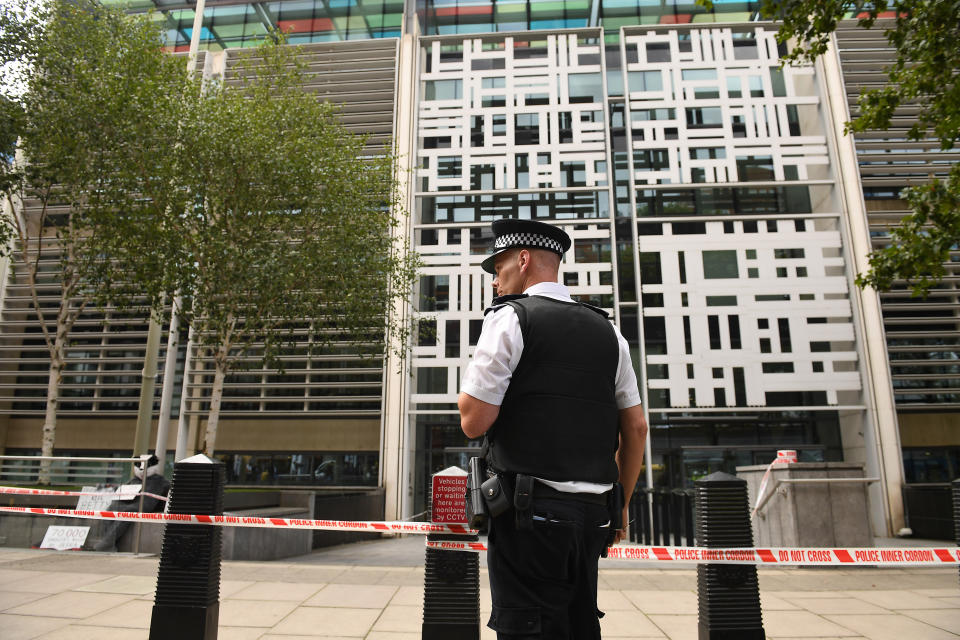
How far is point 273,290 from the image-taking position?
11133 millimetres

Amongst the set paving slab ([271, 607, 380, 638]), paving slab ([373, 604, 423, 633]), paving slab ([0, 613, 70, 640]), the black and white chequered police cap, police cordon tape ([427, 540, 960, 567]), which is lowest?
paving slab ([373, 604, 423, 633])

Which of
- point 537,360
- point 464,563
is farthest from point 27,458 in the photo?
point 537,360

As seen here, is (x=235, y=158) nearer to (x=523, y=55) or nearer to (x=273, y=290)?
(x=273, y=290)

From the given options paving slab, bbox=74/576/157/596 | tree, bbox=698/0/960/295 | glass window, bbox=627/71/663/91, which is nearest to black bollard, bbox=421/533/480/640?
paving slab, bbox=74/576/157/596

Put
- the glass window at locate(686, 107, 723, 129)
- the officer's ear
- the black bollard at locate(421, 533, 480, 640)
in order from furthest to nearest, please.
Answer: the glass window at locate(686, 107, 723, 129) < the black bollard at locate(421, 533, 480, 640) < the officer's ear

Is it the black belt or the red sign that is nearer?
the black belt

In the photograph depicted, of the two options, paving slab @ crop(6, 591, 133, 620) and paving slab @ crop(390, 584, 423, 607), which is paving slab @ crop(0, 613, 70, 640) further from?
paving slab @ crop(390, 584, 423, 607)

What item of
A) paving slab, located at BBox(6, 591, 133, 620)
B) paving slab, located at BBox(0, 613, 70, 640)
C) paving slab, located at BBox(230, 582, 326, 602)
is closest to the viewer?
paving slab, located at BBox(0, 613, 70, 640)

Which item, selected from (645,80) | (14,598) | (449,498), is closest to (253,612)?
(14,598)

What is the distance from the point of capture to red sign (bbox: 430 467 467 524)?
3.39 m

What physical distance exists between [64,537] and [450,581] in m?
8.19

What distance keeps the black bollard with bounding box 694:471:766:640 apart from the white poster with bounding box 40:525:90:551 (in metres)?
9.02

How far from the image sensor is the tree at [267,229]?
11.0m

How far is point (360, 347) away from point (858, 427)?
1258cm
